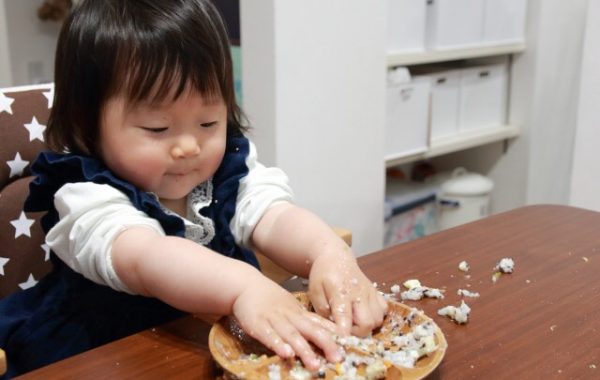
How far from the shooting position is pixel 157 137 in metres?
0.80

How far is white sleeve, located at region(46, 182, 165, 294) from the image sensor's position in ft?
2.42

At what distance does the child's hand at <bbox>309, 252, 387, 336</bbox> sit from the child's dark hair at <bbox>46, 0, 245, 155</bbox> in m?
0.26

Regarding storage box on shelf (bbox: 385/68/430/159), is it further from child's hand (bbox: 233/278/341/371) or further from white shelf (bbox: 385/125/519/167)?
child's hand (bbox: 233/278/341/371)

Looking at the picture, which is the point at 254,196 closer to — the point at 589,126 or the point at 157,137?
the point at 157,137

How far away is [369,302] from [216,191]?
0.33 m

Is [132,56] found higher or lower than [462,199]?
higher

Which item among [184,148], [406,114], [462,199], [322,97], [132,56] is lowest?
[462,199]

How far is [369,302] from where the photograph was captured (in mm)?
686

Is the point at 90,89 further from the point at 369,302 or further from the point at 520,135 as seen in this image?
the point at 520,135

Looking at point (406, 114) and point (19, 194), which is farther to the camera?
point (406, 114)

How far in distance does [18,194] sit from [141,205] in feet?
0.95

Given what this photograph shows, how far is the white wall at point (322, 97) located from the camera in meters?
1.68

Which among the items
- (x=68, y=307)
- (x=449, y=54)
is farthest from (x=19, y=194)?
(x=449, y=54)

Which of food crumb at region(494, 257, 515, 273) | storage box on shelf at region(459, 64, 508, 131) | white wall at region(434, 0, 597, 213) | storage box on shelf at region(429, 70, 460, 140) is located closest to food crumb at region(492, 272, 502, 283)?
food crumb at region(494, 257, 515, 273)
